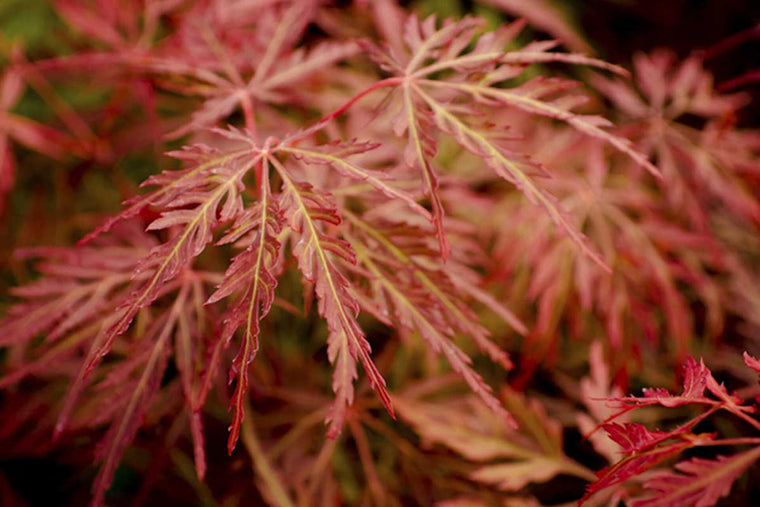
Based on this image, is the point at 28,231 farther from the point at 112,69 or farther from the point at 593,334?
the point at 593,334

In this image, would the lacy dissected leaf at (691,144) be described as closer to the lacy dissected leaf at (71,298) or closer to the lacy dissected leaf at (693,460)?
the lacy dissected leaf at (693,460)

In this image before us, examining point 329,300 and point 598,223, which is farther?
point 598,223

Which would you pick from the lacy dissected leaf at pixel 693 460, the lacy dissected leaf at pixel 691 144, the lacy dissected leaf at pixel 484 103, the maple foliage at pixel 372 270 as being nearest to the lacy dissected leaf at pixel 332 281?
the maple foliage at pixel 372 270

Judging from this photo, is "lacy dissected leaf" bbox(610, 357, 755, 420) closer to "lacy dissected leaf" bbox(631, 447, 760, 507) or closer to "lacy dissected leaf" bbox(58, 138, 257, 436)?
"lacy dissected leaf" bbox(631, 447, 760, 507)

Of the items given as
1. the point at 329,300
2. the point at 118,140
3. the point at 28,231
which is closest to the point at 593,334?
the point at 329,300

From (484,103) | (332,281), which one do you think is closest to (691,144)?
(484,103)

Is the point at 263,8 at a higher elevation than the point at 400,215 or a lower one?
higher

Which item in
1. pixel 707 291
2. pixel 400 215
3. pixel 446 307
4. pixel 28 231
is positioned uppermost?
pixel 28 231
